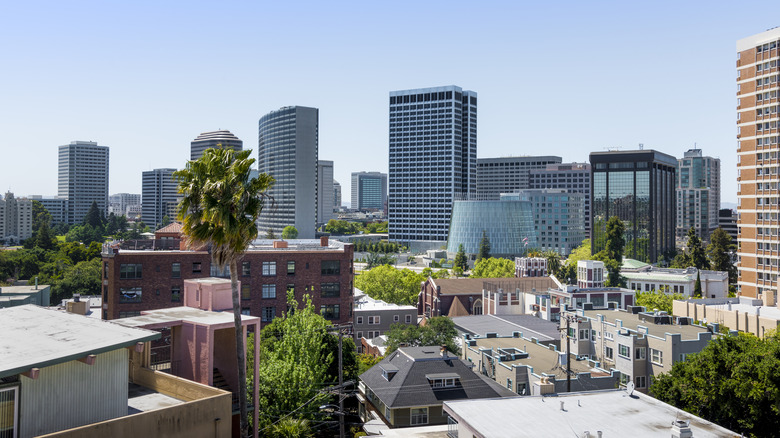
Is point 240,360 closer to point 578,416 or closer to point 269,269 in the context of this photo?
point 578,416

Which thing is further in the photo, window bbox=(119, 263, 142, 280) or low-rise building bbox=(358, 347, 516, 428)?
window bbox=(119, 263, 142, 280)

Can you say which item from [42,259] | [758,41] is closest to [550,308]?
[758,41]

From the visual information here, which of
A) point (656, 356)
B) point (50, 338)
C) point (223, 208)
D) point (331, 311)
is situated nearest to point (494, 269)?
point (331, 311)

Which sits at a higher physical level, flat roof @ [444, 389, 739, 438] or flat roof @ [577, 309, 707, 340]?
flat roof @ [444, 389, 739, 438]

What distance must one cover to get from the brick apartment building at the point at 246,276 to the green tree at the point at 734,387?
146 feet

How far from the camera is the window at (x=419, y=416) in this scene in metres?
48.2

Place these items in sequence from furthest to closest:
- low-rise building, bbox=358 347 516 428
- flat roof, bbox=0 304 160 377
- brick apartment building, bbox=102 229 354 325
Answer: brick apartment building, bbox=102 229 354 325, low-rise building, bbox=358 347 516 428, flat roof, bbox=0 304 160 377

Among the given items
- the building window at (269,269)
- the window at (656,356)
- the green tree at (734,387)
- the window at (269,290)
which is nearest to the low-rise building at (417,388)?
the green tree at (734,387)

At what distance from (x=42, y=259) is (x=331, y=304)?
14010 cm

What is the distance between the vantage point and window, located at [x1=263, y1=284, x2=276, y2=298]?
77.2m

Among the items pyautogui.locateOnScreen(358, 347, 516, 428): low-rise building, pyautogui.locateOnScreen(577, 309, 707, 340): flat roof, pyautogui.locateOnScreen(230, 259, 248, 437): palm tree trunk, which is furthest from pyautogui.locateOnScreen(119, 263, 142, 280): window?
pyautogui.locateOnScreen(577, 309, 707, 340): flat roof

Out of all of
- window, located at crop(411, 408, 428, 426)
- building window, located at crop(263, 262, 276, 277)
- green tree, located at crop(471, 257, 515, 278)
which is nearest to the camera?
window, located at crop(411, 408, 428, 426)

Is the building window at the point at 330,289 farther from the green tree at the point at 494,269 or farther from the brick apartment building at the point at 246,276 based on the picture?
the green tree at the point at 494,269

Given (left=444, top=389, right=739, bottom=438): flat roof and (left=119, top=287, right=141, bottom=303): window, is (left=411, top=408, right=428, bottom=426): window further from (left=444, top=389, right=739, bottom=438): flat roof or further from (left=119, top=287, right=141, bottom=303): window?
(left=119, top=287, right=141, bottom=303): window
